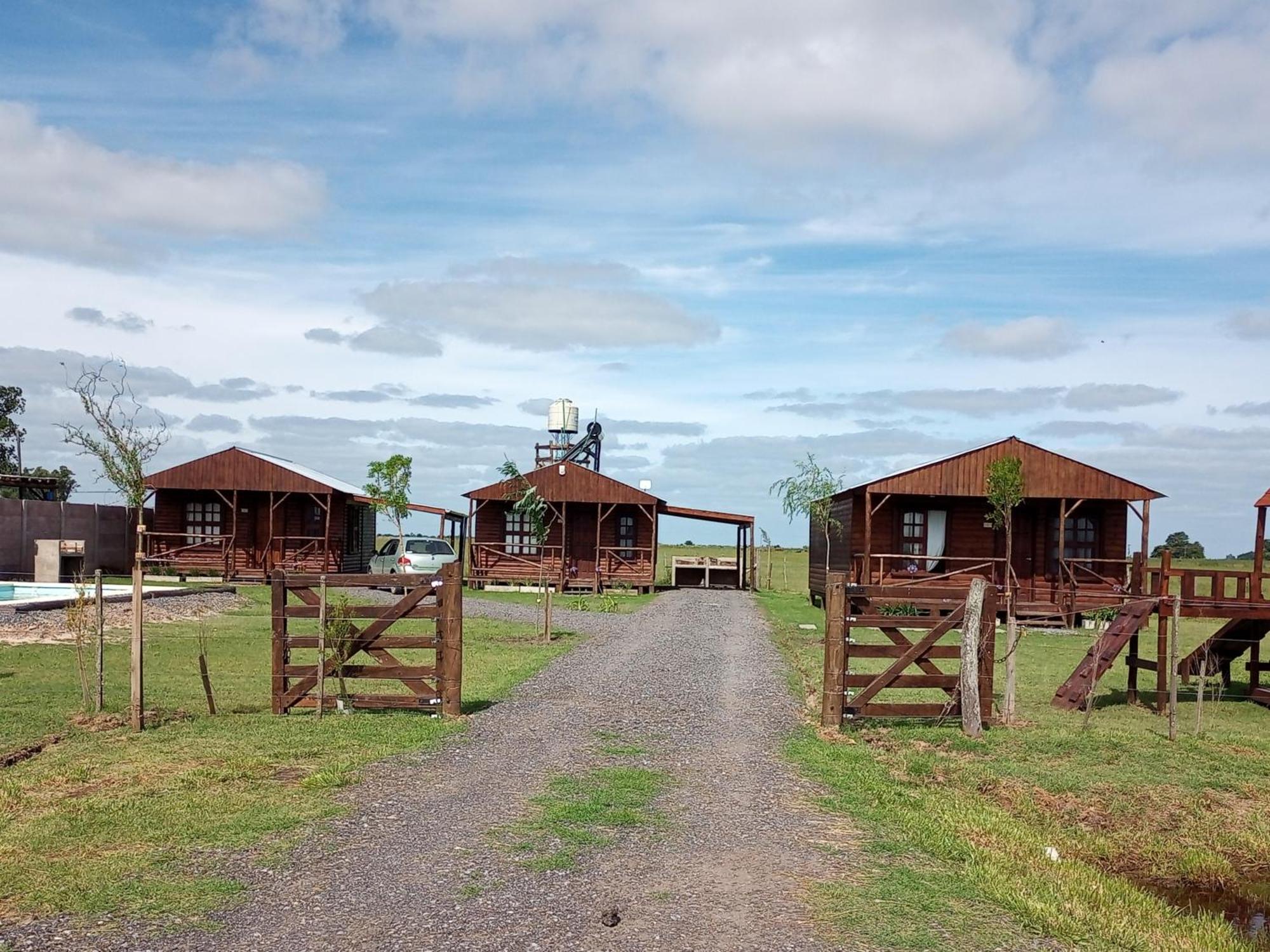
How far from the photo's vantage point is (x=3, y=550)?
30484mm

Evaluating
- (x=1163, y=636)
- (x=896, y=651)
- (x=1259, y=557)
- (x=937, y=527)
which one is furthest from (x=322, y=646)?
(x=937, y=527)

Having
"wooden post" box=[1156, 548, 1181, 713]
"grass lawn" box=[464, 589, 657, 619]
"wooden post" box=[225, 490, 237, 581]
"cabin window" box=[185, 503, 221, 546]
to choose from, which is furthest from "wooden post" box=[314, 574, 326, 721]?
"cabin window" box=[185, 503, 221, 546]

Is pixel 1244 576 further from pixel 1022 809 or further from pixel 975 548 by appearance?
pixel 975 548

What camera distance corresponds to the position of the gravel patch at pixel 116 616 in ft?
59.3

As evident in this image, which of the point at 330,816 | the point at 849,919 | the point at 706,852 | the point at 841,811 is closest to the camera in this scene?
the point at 849,919

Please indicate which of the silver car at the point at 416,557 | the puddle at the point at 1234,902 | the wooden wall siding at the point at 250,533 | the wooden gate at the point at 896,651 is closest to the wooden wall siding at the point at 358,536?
the wooden wall siding at the point at 250,533

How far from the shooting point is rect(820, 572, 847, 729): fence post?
1191 centimetres

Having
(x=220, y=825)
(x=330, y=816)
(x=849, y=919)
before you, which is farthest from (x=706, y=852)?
(x=220, y=825)

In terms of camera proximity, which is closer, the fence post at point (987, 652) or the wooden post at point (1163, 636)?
the fence post at point (987, 652)

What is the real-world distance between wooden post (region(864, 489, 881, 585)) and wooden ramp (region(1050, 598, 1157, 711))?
1199 centimetres

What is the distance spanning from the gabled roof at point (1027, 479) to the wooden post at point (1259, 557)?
1107cm

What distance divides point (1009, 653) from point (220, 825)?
8.16m

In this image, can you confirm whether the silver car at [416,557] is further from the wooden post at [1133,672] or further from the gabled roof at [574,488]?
the wooden post at [1133,672]

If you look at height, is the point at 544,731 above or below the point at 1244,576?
below
